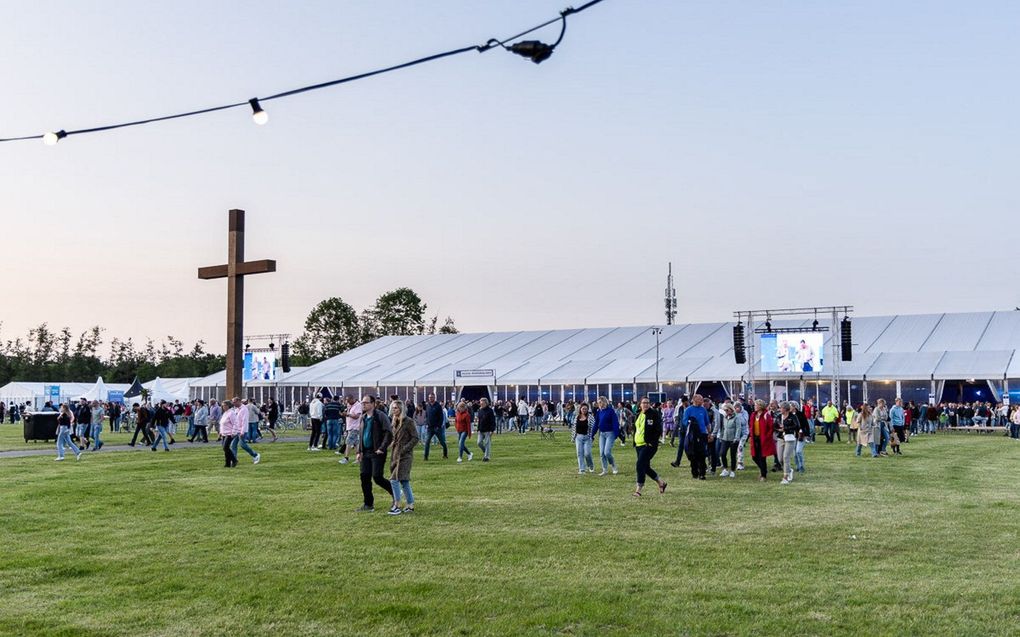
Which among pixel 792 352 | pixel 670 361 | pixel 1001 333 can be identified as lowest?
pixel 670 361

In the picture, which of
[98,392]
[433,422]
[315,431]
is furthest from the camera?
[98,392]

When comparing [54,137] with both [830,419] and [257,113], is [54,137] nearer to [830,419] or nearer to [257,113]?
[257,113]

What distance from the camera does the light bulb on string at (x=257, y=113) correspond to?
26.6 feet

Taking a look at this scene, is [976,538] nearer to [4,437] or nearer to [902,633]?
[902,633]

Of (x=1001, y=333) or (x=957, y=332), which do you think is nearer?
(x=1001, y=333)

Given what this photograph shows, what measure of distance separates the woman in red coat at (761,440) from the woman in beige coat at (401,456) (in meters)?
7.66

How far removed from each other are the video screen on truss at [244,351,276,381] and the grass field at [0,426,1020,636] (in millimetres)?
30885

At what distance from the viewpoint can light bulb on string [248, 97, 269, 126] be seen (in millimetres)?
8109

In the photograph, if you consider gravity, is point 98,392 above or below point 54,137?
below

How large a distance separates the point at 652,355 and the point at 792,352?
33.6ft

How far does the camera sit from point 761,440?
1748 centimetres

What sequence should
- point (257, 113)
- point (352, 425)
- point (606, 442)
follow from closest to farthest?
point (257, 113) → point (606, 442) → point (352, 425)

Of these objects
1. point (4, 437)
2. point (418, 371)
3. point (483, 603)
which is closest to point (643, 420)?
point (483, 603)

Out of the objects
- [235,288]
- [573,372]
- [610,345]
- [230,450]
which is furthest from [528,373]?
[230,450]
